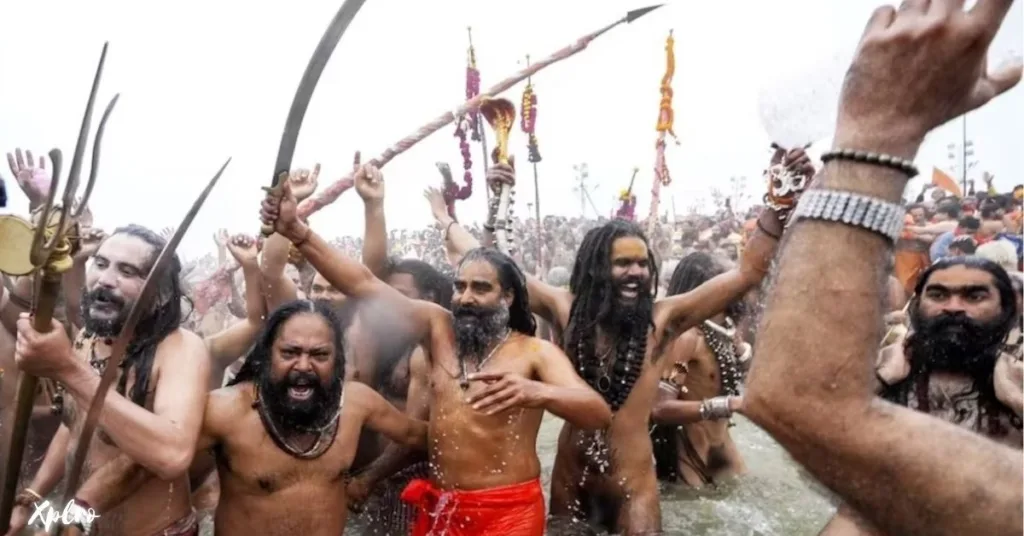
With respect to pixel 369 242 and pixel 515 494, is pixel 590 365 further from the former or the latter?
pixel 369 242

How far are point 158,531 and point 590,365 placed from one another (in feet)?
6.94

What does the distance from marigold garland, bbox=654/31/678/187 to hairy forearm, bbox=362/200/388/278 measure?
15.5ft

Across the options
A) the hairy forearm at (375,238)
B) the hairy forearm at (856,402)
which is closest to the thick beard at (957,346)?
the hairy forearm at (856,402)

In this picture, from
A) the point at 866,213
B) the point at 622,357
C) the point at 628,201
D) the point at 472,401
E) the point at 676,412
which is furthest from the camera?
the point at 628,201

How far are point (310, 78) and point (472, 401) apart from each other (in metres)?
1.46

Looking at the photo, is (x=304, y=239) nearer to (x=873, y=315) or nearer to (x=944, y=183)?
(x=873, y=315)

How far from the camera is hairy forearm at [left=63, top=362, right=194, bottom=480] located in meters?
2.36

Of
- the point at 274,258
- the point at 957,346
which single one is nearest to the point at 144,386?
the point at 274,258

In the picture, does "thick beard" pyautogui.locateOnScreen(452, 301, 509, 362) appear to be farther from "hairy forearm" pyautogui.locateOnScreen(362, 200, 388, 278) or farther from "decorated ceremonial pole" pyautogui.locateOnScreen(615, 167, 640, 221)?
"decorated ceremonial pole" pyautogui.locateOnScreen(615, 167, 640, 221)

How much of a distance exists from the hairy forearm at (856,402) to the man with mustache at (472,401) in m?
2.25

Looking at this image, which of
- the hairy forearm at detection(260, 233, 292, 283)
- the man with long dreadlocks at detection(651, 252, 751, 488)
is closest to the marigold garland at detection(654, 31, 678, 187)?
the man with long dreadlocks at detection(651, 252, 751, 488)

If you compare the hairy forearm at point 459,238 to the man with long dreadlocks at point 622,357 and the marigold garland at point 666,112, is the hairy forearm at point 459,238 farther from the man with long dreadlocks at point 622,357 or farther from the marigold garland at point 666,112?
the marigold garland at point 666,112

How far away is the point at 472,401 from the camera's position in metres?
3.09

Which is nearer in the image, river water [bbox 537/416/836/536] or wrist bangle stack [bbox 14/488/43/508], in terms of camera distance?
wrist bangle stack [bbox 14/488/43/508]
